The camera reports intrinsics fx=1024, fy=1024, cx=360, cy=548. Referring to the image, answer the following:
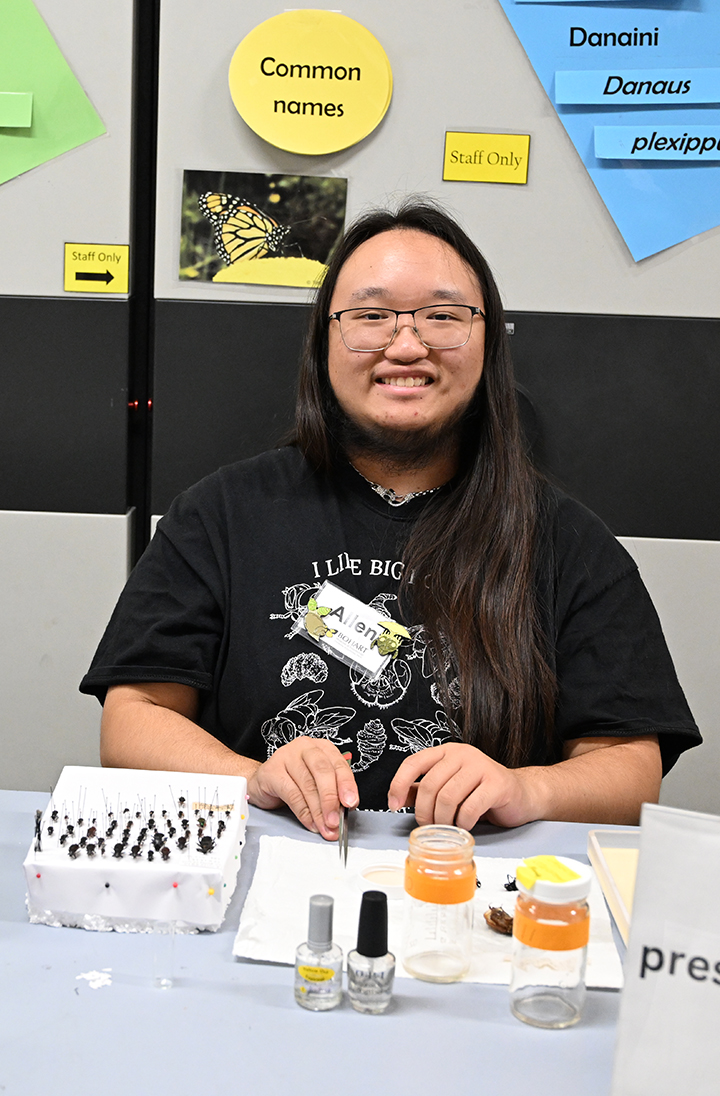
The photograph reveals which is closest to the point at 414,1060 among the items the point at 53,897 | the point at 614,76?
the point at 53,897

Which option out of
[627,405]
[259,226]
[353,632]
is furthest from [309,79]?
[353,632]

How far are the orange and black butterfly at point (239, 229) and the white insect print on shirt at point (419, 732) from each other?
3.33 feet

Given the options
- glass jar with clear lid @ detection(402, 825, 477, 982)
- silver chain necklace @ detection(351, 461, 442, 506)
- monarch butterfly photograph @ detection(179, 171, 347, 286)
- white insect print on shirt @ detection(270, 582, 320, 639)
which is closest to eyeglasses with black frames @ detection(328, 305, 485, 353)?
silver chain necklace @ detection(351, 461, 442, 506)

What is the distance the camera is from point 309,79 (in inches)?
76.8

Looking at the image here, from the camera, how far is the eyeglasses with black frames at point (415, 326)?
1.56m

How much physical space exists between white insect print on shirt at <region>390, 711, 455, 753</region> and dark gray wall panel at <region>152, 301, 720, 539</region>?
75 cm

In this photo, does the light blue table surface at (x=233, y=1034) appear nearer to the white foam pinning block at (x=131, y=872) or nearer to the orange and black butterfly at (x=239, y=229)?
the white foam pinning block at (x=131, y=872)

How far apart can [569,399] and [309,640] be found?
33.8 inches

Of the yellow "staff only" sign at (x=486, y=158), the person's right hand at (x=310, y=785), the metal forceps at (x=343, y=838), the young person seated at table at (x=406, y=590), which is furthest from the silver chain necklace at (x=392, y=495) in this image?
the yellow "staff only" sign at (x=486, y=158)

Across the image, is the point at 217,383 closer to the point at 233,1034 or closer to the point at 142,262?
the point at 142,262

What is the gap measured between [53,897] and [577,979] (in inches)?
18.8

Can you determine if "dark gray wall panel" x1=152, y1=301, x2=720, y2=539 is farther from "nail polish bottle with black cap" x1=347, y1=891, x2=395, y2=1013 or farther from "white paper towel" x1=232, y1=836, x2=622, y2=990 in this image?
"nail polish bottle with black cap" x1=347, y1=891, x2=395, y2=1013

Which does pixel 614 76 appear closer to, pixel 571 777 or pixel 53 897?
pixel 571 777

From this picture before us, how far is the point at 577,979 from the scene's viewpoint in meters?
0.86
